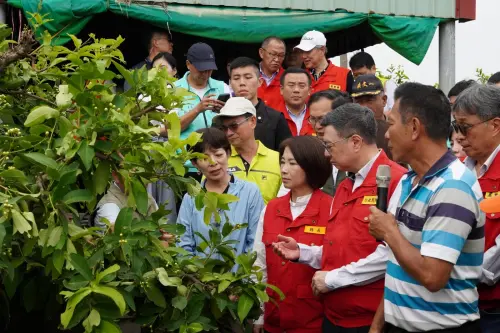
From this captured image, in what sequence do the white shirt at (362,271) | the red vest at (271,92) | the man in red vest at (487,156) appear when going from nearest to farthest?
1. the man in red vest at (487,156)
2. the white shirt at (362,271)
3. the red vest at (271,92)

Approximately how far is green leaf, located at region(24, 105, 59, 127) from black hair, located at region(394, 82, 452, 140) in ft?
5.76

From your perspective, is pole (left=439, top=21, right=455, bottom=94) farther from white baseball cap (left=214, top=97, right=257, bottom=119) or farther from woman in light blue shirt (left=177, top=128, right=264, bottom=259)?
woman in light blue shirt (left=177, top=128, right=264, bottom=259)

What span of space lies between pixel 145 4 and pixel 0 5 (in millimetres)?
1729

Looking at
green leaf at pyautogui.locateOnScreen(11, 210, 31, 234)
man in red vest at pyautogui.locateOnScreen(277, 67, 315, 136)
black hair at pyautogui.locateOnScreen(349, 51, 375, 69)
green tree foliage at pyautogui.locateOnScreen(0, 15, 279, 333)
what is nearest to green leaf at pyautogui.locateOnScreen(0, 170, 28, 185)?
green tree foliage at pyautogui.locateOnScreen(0, 15, 279, 333)

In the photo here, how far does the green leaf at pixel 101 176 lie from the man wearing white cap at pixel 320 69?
17.1ft

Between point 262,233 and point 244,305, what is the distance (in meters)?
0.90

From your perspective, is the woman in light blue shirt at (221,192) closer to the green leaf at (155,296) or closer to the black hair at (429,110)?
the green leaf at (155,296)

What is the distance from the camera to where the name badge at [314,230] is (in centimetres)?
565

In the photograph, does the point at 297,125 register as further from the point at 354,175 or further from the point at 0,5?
the point at 0,5

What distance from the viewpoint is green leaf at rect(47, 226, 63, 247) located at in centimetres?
430

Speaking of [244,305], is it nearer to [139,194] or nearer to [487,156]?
[139,194]

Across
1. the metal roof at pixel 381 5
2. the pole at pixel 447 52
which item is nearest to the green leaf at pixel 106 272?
the metal roof at pixel 381 5

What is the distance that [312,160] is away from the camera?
581 cm

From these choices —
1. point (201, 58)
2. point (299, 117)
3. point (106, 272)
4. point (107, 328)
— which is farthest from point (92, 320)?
point (299, 117)
